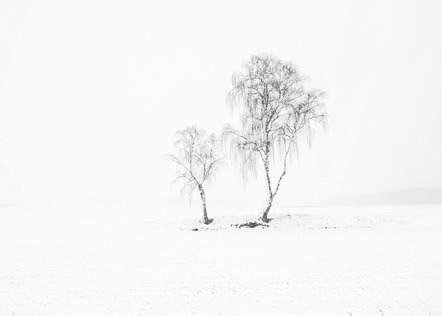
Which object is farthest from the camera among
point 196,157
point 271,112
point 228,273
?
point 196,157

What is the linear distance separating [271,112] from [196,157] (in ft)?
27.4

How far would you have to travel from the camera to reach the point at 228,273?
1734 cm

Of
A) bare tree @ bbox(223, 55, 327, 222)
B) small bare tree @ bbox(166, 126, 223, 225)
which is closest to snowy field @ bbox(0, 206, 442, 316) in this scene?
small bare tree @ bbox(166, 126, 223, 225)

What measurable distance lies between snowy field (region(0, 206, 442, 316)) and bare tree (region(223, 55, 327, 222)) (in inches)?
295

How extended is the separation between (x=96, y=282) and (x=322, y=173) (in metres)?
115

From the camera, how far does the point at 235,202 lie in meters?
100

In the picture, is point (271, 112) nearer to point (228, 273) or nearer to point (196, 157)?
point (196, 157)

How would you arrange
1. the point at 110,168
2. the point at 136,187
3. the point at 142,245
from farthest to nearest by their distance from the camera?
the point at 110,168, the point at 136,187, the point at 142,245

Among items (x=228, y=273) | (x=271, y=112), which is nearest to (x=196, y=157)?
(x=271, y=112)

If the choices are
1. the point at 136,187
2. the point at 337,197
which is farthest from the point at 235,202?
the point at 136,187

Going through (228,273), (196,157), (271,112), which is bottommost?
(228,273)

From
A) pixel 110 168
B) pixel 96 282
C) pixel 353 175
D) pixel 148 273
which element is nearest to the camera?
pixel 96 282

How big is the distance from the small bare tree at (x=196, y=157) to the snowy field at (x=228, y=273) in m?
7.21

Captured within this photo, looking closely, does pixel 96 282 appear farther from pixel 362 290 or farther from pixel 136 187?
pixel 136 187
